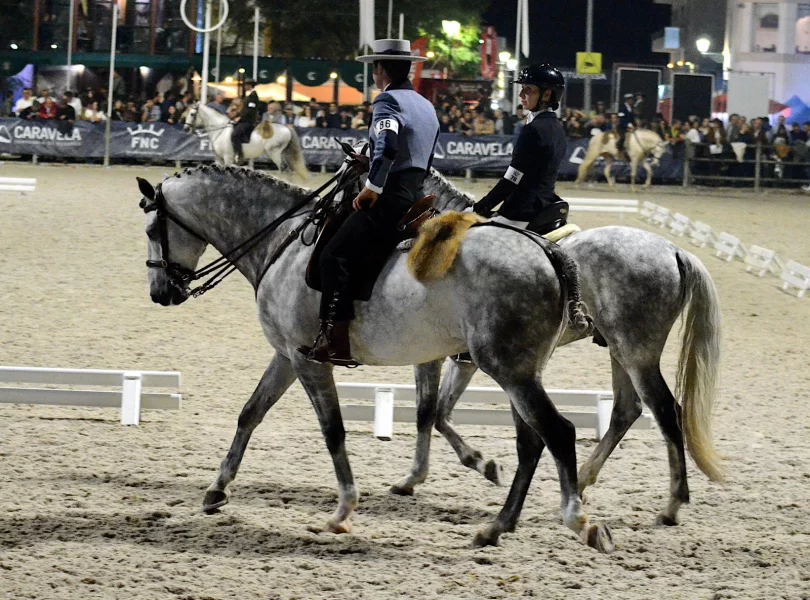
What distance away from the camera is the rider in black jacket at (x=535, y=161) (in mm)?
6621

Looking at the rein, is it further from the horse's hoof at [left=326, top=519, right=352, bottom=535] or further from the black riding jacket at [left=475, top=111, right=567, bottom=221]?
the horse's hoof at [left=326, top=519, right=352, bottom=535]

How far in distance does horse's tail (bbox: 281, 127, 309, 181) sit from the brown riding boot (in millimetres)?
18454

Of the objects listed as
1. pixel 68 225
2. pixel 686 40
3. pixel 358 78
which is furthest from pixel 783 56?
pixel 68 225

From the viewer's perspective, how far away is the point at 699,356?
21.4 feet

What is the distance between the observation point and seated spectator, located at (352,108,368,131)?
2997cm

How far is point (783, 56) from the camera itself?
59.8 meters

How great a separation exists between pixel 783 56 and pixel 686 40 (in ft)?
26.1

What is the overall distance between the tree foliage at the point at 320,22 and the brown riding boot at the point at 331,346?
40.6 m

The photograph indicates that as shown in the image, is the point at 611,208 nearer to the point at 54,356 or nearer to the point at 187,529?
the point at 54,356

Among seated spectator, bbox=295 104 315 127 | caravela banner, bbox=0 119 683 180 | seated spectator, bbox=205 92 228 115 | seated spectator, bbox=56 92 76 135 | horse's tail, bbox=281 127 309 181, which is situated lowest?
horse's tail, bbox=281 127 309 181

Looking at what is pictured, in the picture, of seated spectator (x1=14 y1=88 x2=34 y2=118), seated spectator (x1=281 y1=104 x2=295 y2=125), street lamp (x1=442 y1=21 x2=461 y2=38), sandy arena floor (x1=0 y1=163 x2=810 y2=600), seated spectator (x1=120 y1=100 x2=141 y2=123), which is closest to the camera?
sandy arena floor (x1=0 y1=163 x2=810 y2=600)

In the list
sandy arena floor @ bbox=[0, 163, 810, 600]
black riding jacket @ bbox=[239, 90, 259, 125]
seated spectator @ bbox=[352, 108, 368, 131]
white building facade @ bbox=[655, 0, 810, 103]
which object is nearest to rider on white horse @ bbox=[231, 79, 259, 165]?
black riding jacket @ bbox=[239, 90, 259, 125]

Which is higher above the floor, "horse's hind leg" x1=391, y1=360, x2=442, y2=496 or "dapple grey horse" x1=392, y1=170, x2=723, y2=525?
"dapple grey horse" x1=392, y1=170, x2=723, y2=525

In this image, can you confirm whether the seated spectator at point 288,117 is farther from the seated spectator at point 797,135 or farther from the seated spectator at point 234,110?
the seated spectator at point 797,135
